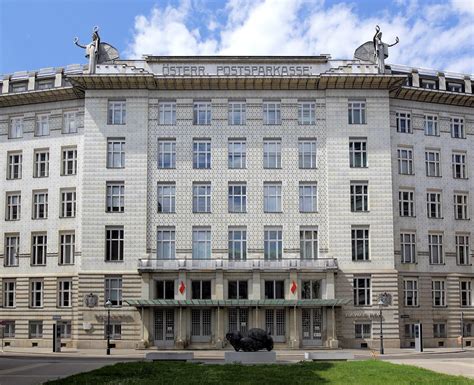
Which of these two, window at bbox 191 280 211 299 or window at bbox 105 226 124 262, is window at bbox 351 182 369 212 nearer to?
window at bbox 191 280 211 299

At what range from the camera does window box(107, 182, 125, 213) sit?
202 feet

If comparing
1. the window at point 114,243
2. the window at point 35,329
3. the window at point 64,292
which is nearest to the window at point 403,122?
the window at point 114,243

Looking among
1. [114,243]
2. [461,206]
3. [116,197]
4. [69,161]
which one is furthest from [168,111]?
[461,206]

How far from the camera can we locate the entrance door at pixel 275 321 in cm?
5972

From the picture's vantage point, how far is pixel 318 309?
59781 mm

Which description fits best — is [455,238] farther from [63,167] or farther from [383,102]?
[63,167]

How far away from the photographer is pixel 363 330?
60188 mm

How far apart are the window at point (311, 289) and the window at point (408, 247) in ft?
28.8

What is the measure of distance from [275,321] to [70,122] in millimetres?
25967

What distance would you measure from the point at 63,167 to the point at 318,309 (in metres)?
26.4

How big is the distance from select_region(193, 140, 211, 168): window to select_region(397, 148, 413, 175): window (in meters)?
17.3

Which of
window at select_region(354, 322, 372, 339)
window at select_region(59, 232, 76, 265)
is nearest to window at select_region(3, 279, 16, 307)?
window at select_region(59, 232, 76, 265)

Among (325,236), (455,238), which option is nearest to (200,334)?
(325,236)

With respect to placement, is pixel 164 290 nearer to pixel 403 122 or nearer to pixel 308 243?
pixel 308 243
